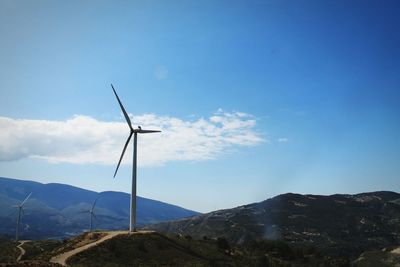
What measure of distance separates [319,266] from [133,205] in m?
68.6

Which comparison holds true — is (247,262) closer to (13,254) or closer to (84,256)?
(84,256)

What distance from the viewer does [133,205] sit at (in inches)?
3580

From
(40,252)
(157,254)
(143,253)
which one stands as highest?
(143,253)

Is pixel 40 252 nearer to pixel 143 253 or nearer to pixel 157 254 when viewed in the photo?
pixel 143 253

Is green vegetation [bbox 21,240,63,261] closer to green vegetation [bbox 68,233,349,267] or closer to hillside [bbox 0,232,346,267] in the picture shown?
hillside [bbox 0,232,346,267]

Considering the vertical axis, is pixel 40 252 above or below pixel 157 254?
below

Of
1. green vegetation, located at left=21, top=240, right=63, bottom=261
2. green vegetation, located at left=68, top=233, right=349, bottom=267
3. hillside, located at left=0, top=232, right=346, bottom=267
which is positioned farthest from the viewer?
green vegetation, located at left=21, top=240, right=63, bottom=261

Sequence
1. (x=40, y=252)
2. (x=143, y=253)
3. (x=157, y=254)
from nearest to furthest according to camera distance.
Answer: (x=143, y=253) < (x=157, y=254) < (x=40, y=252)

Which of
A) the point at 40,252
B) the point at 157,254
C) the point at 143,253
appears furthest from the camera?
the point at 40,252

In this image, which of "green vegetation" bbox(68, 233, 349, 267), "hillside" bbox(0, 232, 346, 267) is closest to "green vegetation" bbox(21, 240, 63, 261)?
"hillside" bbox(0, 232, 346, 267)

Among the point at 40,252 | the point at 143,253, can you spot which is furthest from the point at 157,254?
the point at 40,252

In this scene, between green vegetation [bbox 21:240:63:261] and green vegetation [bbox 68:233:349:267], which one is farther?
green vegetation [bbox 21:240:63:261]

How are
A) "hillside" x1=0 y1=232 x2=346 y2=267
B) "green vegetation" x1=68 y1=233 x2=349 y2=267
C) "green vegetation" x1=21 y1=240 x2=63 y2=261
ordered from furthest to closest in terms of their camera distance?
"green vegetation" x1=21 y1=240 x2=63 y2=261 → "green vegetation" x1=68 y1=233 x2=349 y2=267 → "hillside" x1=0 y1=232 x2=346 y2=267

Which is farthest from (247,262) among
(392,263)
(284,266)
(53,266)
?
(392,263)
